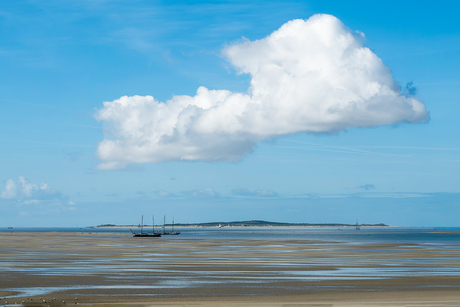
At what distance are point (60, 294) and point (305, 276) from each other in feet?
63.8

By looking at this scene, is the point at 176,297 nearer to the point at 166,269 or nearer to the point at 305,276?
the point at 305,276

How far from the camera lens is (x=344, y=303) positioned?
2811cm

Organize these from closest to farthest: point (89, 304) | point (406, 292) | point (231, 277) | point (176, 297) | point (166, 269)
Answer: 1. point (89, 304)
2. point (176, 297)
3. point (406, 292)
4. point (231, 277)
5. point (166, 269)

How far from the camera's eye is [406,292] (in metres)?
32.5

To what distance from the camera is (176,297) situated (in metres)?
30.5

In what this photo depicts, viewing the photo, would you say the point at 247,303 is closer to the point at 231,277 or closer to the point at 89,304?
the point at 89,304

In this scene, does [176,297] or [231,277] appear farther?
[231,277]

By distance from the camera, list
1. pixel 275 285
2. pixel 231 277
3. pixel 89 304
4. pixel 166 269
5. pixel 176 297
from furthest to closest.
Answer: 1. pixel 166 269
2. pixel 231 277
3. pixel 275 285
4. pixel 176 297
5. pixel 89 304

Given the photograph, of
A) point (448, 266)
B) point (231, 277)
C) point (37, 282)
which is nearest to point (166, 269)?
point (231, 277)

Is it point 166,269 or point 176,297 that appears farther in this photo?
point 166,269

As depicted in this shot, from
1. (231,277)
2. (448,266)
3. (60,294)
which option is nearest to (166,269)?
(231,277)

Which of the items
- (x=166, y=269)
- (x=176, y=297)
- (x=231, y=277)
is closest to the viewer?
(x=176, y=297)

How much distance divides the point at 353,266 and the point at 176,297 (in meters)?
25.8

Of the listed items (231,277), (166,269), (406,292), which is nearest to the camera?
(406,292)
